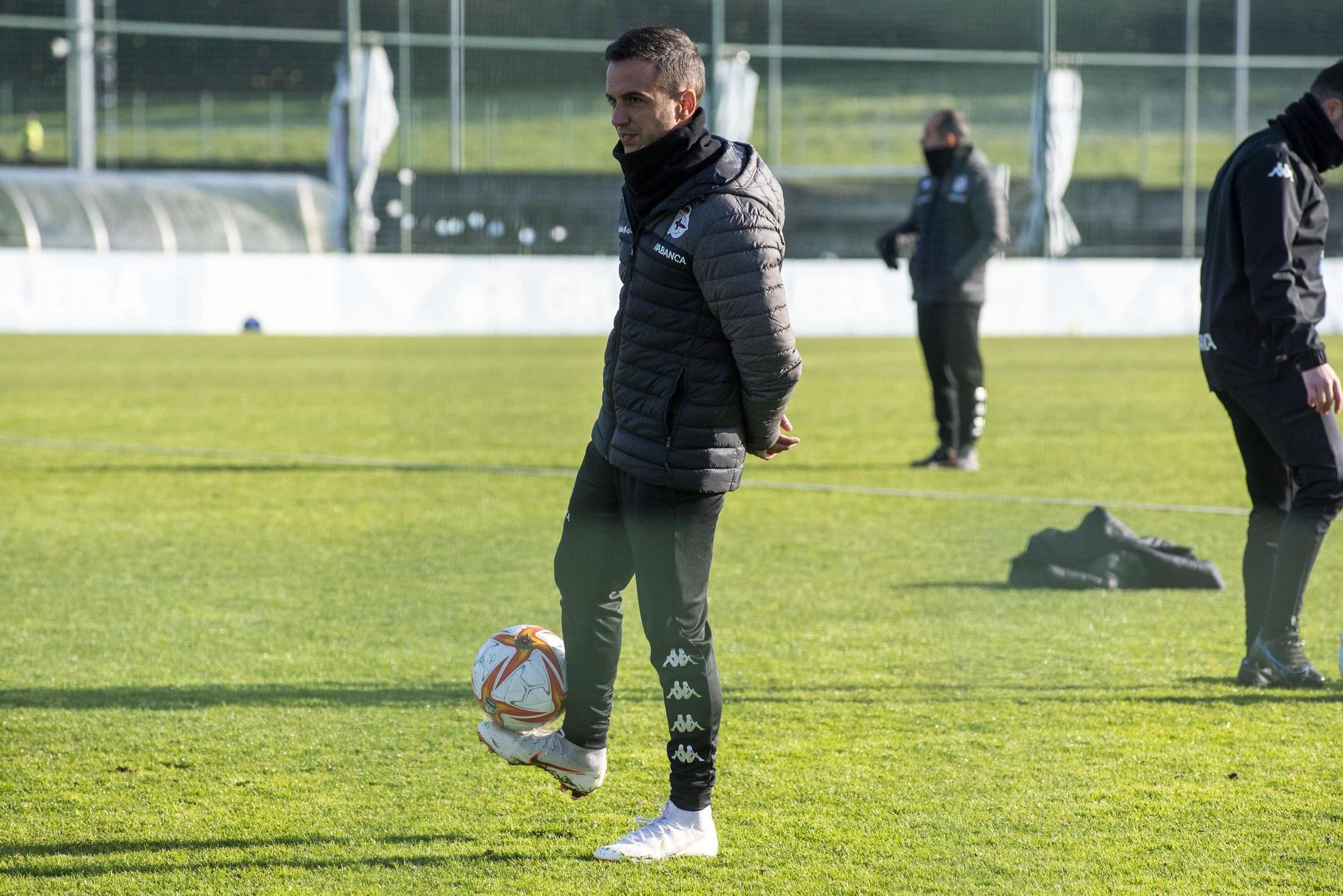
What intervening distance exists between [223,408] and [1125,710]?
11420 mm

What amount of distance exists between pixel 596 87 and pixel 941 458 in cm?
4340

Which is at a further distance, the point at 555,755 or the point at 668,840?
the point at 555,755

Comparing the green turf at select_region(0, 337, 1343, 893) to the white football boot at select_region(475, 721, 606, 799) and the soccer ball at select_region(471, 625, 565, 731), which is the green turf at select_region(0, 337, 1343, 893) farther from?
A: the soccer ball at select_region(471, 625, 565, 731)

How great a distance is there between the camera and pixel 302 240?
3241 centimetres

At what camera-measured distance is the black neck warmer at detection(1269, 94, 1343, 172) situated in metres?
4.94

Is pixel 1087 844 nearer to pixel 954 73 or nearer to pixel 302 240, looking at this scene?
pixel 302 240

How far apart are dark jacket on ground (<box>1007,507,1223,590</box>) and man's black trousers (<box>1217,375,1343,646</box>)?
5.23 feet

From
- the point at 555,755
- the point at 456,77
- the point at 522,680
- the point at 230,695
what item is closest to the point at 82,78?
the point at 456,77

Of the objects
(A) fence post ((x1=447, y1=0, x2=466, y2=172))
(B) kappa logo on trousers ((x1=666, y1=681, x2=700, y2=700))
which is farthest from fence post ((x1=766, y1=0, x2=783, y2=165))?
(B) kappa logo on trousers ((x1=666, y1=681, x2=700, y2=700))

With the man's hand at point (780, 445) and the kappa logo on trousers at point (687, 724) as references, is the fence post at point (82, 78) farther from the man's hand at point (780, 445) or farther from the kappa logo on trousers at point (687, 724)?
the kappa logo on trousers at point (687, 724)

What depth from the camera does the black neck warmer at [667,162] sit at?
3543 millimetres

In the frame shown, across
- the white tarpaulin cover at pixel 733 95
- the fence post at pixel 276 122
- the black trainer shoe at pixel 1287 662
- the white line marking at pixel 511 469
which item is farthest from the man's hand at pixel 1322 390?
the fence post at pixel 276 122

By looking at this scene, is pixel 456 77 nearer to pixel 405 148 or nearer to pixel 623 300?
pixel 405 148

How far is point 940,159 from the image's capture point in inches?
428
